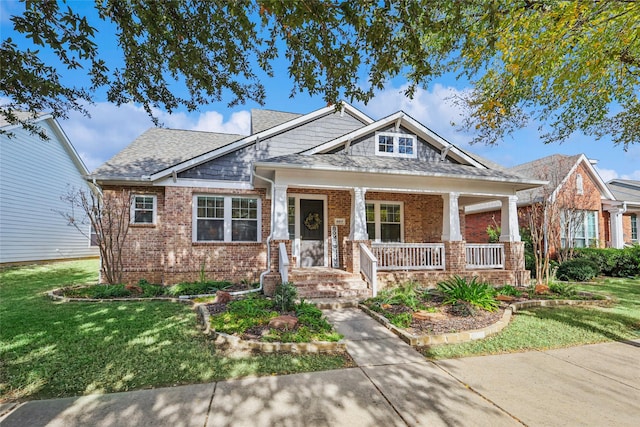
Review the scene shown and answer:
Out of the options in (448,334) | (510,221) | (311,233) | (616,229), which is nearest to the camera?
(448,334)

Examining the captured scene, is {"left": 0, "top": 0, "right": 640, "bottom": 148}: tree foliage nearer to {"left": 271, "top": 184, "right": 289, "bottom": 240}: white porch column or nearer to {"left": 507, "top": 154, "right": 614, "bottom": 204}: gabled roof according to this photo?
{"left": 271, "top": 184, "right": 289, "bottom": 240}: white porch column

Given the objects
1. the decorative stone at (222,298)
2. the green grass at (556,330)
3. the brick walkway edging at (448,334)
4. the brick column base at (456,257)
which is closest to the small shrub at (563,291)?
the green grass at (556,330)

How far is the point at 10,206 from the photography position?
14.3 m

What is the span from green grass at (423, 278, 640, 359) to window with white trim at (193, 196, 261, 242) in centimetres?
728

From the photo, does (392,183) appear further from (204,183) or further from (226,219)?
(204,183)

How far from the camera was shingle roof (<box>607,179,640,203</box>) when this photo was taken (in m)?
17.8

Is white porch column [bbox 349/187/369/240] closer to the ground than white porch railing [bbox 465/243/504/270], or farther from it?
farther from it

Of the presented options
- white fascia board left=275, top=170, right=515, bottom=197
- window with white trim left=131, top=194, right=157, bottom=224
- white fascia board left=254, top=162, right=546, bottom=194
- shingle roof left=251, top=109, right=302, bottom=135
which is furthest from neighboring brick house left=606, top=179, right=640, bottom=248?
window with white trim left=131, top=194, right=157, bottom=224

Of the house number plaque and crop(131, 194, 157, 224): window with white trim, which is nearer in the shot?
crop(131, 194, 157, 224): window with white trim

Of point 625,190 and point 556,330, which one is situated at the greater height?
point 625,190

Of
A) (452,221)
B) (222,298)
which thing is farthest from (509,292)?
(222,298)

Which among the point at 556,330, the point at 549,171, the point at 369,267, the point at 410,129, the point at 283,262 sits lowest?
the point at 556,330

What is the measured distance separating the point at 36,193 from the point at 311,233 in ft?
49.5

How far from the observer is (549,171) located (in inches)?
643
